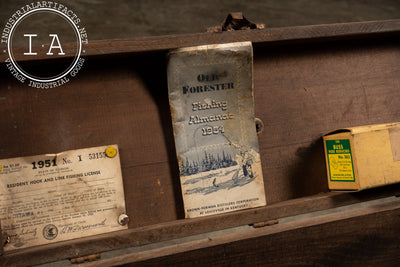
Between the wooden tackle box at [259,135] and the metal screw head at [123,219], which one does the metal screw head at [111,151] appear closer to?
the wooden tackle box at [259,135]

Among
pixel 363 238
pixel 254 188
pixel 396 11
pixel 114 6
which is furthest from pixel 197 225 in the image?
pixel 396 11

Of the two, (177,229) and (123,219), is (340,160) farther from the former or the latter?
(123,219)

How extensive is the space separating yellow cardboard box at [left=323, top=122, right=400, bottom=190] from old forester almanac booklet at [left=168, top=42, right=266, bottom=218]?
0.61 ft

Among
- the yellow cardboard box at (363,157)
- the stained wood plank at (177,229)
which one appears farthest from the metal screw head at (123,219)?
the yellow cardboard box at (363,157)

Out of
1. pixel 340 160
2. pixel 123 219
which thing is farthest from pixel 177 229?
pixel 340 160

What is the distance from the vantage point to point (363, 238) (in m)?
0.89

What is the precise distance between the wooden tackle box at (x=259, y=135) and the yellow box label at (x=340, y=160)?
5 centimetres

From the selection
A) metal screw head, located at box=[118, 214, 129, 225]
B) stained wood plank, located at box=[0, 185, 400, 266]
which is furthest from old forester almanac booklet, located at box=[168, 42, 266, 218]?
metal screw head, located at box=[118, 214, 129, 225]

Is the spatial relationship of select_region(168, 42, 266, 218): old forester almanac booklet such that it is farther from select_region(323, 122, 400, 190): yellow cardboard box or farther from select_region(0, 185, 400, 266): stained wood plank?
select_region(323, 122, 400, 190): yellow cardboard box

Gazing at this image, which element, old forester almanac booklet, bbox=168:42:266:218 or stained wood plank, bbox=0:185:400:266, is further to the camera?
old forester almanac booklet, bbox=168:42:266:218

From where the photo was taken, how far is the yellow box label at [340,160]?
86 centimetres

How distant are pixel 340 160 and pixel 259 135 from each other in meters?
0.20

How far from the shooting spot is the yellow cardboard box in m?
0.85

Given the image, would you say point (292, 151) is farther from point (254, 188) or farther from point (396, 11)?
point (396, 11)
